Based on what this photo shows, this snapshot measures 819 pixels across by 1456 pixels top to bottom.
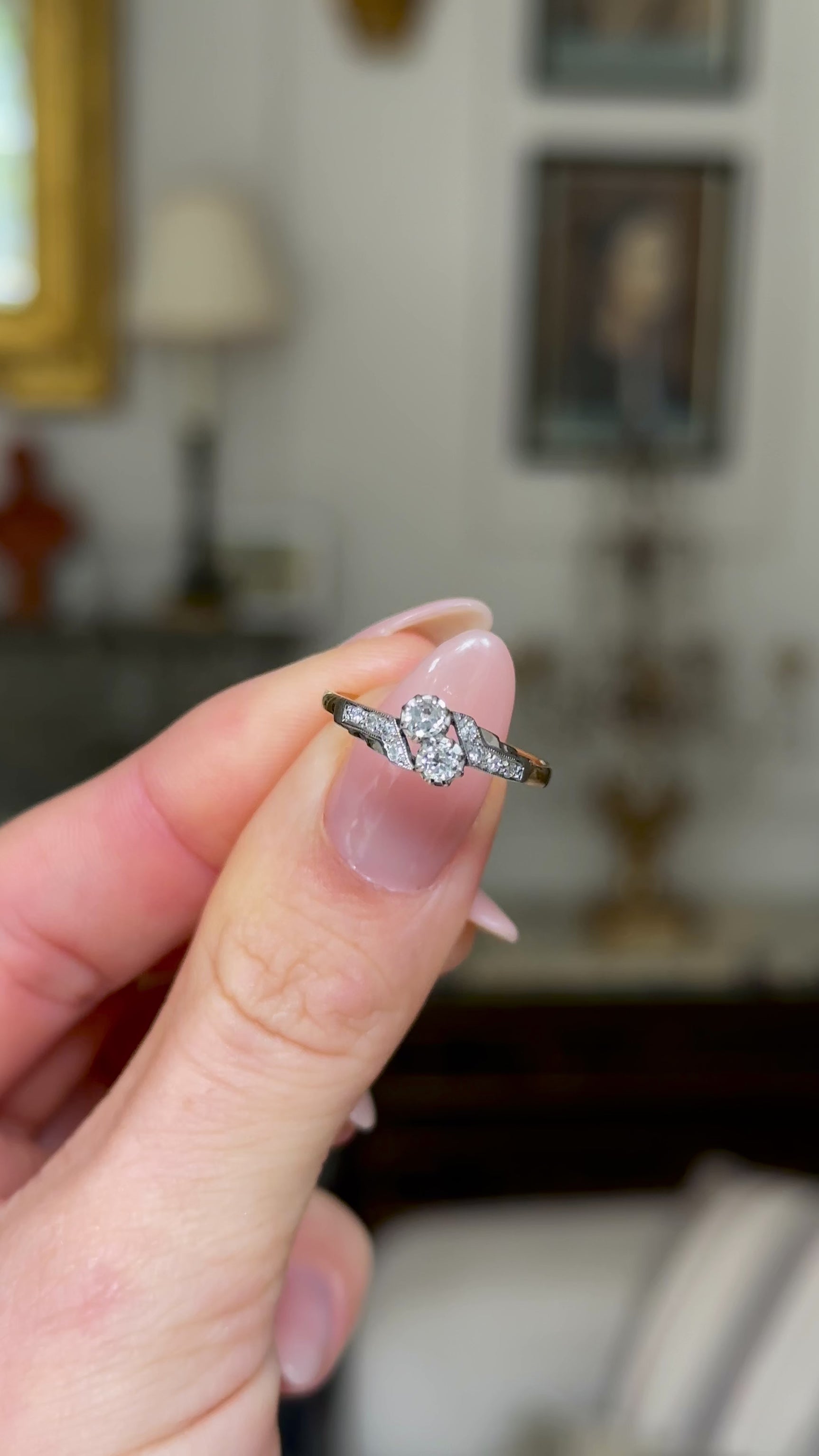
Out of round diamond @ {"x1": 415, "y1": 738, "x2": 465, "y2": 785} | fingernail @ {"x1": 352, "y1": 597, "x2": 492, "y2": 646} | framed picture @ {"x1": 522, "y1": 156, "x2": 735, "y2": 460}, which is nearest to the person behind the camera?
round diamond @ {"x1": 415, "y1": 738, "x2": 465, "y2": 785}

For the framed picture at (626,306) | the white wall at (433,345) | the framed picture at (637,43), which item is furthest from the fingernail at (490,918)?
the framed picture at (637,43)

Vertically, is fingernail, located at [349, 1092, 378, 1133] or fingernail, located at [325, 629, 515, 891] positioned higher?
fingernail, located at [325, 629, 515, 891]

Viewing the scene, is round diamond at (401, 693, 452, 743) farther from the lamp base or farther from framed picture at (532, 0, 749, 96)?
framed picture at (532, 0, 749, 96)

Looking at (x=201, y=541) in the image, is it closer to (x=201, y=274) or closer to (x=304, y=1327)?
(x=201, y=274)

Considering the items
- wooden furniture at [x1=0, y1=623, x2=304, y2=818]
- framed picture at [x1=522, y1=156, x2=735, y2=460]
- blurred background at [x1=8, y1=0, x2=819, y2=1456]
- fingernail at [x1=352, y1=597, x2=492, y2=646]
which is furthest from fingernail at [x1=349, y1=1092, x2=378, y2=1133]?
framed picture at [x1=522, y1=156, x2=735, y2=460]

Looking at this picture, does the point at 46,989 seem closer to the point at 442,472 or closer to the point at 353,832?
the point at 353,832

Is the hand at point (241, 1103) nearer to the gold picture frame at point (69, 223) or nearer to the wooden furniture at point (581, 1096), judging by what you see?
the wooden furniture at point (581, 1096)

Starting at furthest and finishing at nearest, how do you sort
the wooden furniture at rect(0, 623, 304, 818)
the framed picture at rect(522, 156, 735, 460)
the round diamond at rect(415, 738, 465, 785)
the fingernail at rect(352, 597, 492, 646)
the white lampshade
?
the framed picture at rect(522, 156, 735, 460), the wooden furniture at rect(0, 623, 304, 818), the white lampshade, the fingernail at rect(352, 597, 492, 646), the round diamond at rect(415, 738, 465, 785)
